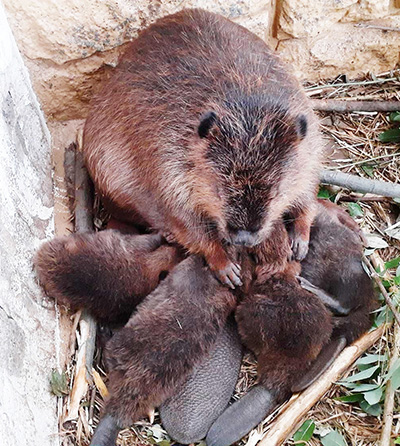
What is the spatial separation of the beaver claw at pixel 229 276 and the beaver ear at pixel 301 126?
0.68 m

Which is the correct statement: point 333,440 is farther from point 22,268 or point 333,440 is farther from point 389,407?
point 22,268

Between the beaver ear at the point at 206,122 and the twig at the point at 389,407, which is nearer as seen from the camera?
the beaver ear at the point at 206,122

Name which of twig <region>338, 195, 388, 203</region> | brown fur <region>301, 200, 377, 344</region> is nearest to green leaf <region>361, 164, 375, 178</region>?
twig <region>338, 195, 388, 203</region>

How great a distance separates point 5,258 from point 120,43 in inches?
52.3

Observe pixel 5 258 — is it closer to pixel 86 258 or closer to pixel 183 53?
pixel 86 258

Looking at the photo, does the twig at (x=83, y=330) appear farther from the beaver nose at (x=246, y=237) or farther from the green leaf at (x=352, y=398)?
the green leaf at (x=352, y=398)

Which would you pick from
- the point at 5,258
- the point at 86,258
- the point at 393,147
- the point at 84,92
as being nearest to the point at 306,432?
the point at 86,258

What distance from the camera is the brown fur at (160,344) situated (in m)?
2.69

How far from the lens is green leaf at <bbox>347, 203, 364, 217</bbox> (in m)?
3.43

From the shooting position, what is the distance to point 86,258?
286cm

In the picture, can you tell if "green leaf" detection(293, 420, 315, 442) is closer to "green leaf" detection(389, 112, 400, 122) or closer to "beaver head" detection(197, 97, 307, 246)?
"beaver head" detection(197, 97, 307, 246)

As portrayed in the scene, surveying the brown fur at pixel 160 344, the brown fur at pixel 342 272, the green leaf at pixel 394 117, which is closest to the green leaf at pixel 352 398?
the brown fur at pixel 342 272

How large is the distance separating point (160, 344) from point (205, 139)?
2.74 ft

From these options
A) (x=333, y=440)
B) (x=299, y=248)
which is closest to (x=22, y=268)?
(x=299, y=248)
